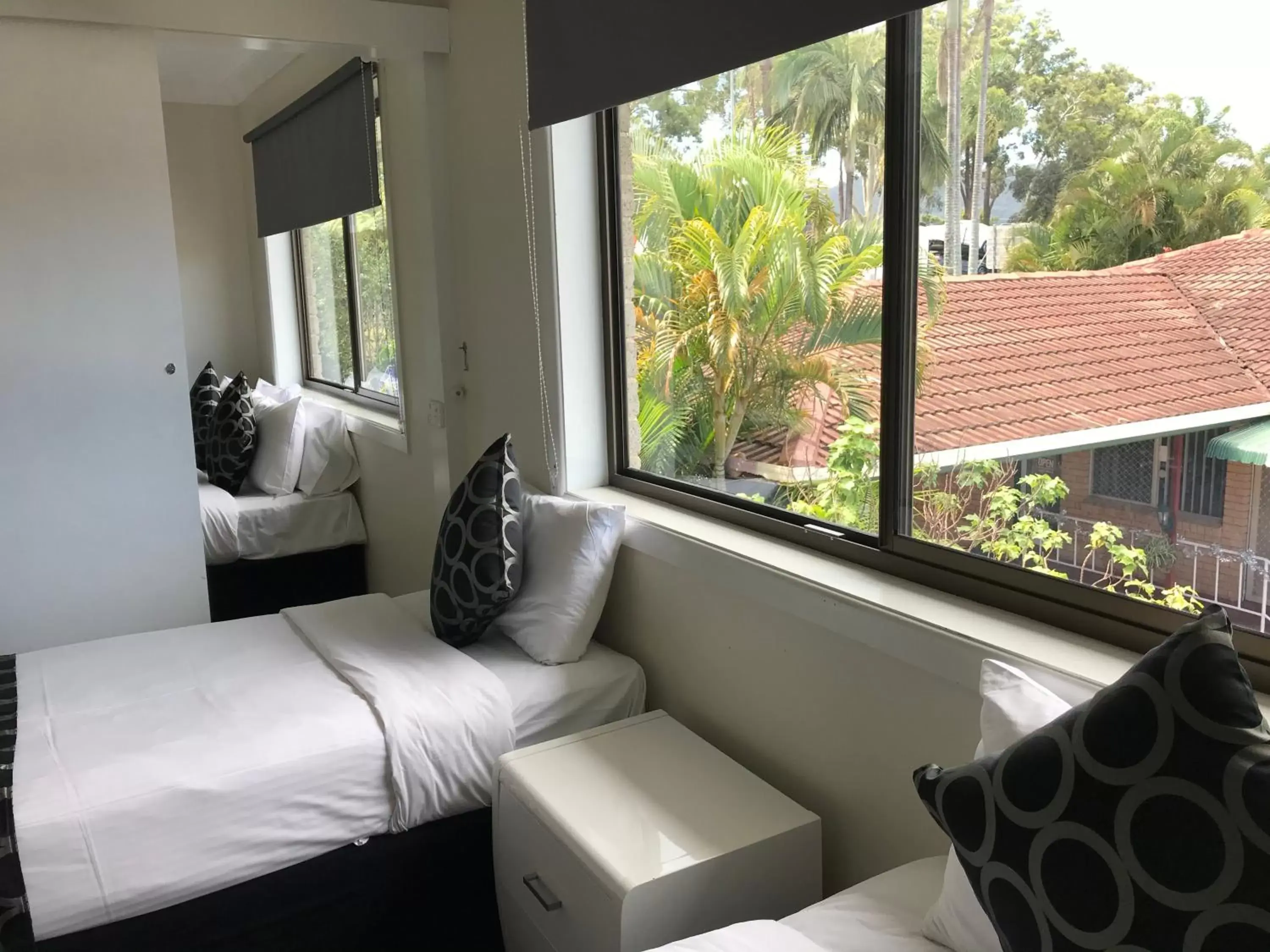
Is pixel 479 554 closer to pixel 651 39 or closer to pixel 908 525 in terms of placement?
pixel 908 525

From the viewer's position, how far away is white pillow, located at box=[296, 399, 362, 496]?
4039 mm

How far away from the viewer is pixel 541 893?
5.82 ft

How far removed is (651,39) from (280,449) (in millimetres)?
2708

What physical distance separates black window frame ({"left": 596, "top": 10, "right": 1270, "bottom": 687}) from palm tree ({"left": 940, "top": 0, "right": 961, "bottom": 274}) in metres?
0.06

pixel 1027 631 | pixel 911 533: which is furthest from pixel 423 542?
pixel 1027 631

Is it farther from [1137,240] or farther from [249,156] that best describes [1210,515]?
[249,156]

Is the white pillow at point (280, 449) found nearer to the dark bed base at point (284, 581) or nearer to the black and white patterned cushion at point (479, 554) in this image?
the dark bed base at point (284, 581)

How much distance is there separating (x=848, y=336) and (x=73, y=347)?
7.67 feet

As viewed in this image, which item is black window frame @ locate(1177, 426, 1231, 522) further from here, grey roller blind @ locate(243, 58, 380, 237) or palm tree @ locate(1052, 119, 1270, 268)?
grey roller blind @ locate(243, 58, 380, 237)

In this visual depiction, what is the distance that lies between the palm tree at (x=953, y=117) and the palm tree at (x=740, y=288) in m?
0.16

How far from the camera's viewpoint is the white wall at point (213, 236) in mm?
5207

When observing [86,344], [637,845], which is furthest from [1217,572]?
[86,344]

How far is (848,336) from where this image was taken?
6.21ft

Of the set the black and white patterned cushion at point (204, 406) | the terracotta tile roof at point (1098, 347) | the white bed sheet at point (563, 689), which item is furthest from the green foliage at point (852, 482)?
the black and white patterned cushion at point (204, 406)
